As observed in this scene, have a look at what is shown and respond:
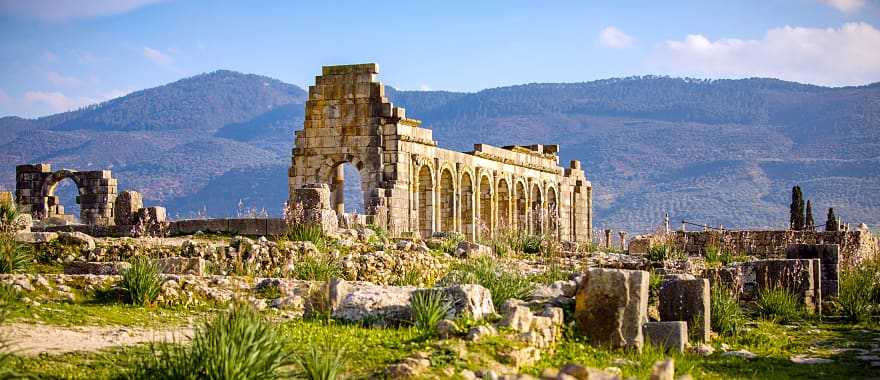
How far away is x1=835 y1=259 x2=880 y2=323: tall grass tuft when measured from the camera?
783 inches

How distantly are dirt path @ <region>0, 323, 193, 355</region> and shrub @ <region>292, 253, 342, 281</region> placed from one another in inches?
218

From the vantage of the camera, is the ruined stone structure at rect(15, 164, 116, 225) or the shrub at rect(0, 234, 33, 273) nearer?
the shrub at rect(0, 234, 33, 273)

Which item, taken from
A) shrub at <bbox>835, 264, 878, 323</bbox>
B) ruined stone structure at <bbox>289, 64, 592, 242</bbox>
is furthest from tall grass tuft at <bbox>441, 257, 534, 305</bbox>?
ruined stone structure at <bbox>289, 64, 592, 242</bbox>

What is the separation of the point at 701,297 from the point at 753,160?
17992 cm

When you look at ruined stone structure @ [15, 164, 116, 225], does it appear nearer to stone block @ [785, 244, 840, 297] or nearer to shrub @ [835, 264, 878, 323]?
stone block @ [785, 244, 840, 297]

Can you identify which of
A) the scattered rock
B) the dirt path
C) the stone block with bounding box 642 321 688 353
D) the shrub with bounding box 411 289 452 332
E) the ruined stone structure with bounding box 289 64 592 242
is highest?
the ruined stone structure with bounding box 289 64 592 242

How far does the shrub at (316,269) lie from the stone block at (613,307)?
16.7 ft

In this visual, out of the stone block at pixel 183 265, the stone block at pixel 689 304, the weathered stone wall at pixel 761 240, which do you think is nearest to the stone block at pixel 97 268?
the stone block at pixel 183 265

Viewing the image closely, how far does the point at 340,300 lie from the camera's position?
14680 millimetres

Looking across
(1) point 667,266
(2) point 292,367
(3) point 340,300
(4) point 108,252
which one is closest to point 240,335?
(2) point 292,367

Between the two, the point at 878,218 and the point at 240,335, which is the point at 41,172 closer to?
the point at 240,335

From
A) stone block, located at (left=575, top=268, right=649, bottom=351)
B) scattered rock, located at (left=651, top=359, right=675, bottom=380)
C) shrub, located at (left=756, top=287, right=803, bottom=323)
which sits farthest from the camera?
shrub, located at (left=756, top=287, right=803, bottom=323)

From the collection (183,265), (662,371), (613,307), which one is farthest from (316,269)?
(662,371)

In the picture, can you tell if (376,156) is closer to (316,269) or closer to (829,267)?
(829,267)
